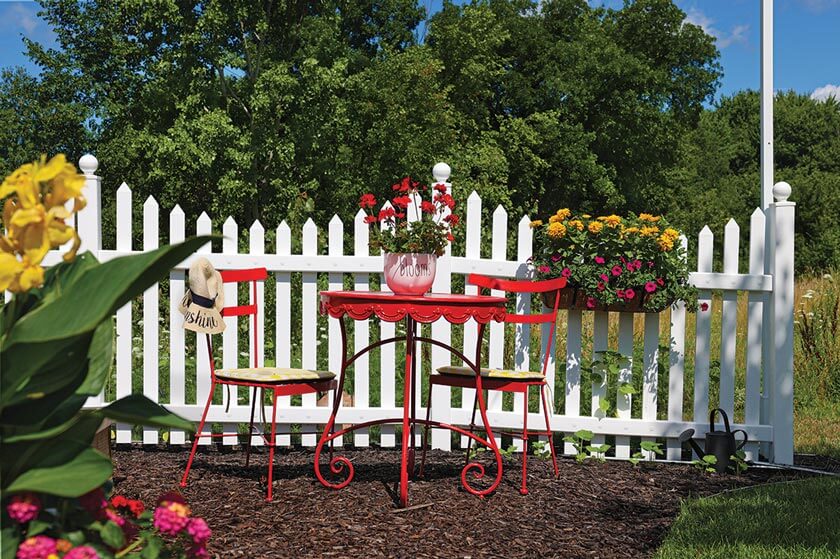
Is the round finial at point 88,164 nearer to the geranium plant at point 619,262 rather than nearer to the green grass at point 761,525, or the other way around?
the geranium plant at point 619,262

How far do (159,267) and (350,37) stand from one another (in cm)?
2522

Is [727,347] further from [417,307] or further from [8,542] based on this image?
[8,542]

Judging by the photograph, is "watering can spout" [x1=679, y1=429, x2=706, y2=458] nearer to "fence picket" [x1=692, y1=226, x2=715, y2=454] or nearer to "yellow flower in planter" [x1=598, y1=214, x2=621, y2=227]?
"fence picket" [x1=692, y1=226, x2=715, y2=454]

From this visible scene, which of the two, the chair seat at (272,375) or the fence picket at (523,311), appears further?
the fence picket at (523,311)

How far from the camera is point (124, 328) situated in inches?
203

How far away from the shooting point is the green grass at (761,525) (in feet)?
11.1

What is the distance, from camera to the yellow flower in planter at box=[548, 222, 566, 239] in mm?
4953

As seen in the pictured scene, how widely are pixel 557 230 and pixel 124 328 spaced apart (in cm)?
261

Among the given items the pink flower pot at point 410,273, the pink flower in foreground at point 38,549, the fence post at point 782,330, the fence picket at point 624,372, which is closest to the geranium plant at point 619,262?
the fence picket at point 624,372

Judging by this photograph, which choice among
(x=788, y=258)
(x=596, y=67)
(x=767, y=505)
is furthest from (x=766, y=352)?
(x=596, y=67)

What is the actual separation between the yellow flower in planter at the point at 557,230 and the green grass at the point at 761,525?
162 centimetres

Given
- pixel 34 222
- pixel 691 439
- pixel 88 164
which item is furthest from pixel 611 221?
pixel 34 222

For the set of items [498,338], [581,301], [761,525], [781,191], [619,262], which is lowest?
[761,525]

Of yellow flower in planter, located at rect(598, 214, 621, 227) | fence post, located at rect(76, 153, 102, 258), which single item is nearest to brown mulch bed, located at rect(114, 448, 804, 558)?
fence post, located at rect(76, 153, 102, 258)
